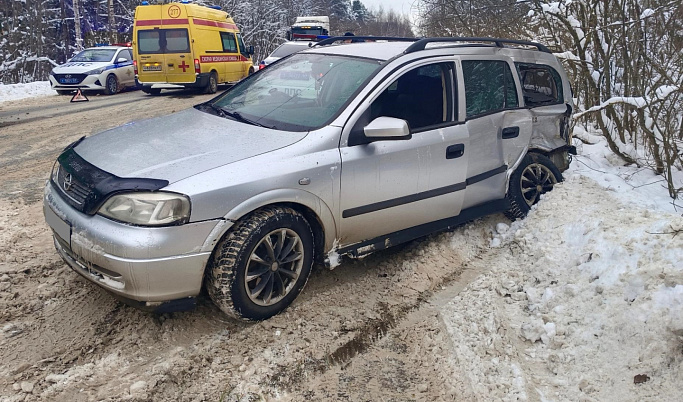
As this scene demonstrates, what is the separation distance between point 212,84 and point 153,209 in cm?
1498

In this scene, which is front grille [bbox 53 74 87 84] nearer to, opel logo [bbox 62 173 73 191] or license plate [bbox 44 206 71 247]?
license plate [bbox 44 206 71 247]

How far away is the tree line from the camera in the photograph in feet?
92.0

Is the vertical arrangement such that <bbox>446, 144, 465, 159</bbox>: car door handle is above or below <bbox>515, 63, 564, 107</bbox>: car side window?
below

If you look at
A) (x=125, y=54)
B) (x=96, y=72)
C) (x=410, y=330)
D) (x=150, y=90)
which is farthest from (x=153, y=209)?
(x=125, y=54)

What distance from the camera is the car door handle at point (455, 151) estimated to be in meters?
4.30

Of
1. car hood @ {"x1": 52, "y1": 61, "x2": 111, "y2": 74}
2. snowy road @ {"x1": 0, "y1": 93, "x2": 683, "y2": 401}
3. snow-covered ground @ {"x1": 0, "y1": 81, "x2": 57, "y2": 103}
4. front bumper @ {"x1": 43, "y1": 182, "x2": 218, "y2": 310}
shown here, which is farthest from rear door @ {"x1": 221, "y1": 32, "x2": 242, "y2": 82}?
front bumper @ {"x1": 43, "y1": 182, "x2": 218, "y2": 310}

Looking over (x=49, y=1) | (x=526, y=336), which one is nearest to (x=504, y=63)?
(x=526, y=336)

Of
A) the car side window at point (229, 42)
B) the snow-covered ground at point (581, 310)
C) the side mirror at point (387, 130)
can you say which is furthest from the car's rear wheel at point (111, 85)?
the snow-covered ground at point (581, 310)

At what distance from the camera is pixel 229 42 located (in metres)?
18.4

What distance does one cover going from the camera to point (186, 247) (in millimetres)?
3090

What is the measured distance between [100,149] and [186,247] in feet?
3.66

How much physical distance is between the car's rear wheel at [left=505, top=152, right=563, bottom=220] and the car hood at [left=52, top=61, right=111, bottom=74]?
15402 millimetres

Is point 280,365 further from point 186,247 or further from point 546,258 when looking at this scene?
point 546,258

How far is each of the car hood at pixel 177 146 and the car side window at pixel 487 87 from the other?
1.72 m
